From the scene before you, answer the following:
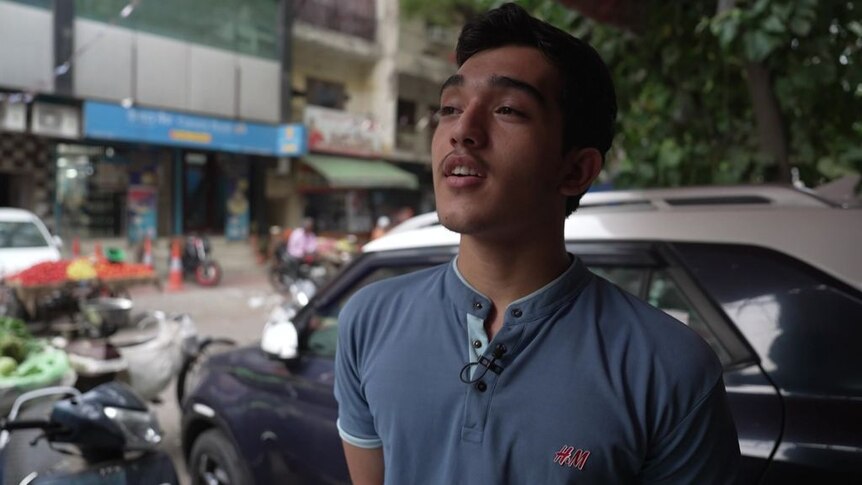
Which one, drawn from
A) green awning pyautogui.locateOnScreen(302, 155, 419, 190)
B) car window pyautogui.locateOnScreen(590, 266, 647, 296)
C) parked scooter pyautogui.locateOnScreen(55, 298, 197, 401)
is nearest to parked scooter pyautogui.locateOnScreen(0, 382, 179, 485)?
parked scooter pyautogui.locateOnScreen(55, 298, 197, 401)

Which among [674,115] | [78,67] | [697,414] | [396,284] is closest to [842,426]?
[697,414]

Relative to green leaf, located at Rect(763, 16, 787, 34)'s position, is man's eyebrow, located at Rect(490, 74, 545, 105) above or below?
below

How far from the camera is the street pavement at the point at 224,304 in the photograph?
9.90 metres

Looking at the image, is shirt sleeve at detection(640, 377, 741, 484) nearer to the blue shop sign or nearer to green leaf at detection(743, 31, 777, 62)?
green leaf at detection(743, 31, 777, 62)

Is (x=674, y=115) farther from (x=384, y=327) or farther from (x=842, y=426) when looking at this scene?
(x=384, y=327)

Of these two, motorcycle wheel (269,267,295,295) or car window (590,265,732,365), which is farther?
motorcycle wheel (269,267,295,295)

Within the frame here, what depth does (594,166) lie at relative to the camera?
4.19 ft

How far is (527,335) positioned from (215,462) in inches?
102

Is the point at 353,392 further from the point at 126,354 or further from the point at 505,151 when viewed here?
the point at 126,354

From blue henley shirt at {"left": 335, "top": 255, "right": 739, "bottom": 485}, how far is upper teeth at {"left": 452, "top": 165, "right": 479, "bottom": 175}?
0.22 metres

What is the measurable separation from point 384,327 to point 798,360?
124 cm

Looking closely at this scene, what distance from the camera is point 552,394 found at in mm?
1097

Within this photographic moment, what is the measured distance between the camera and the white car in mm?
9641

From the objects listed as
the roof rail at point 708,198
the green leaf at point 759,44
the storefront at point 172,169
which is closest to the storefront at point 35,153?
the storefront at point 172,169
